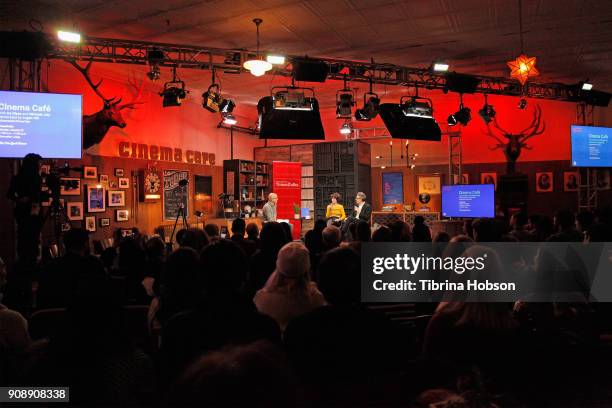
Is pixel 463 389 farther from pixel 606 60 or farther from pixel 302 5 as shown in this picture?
pixel 606 60

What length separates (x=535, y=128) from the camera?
11.4 metres

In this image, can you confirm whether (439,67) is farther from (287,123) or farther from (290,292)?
(290,292)

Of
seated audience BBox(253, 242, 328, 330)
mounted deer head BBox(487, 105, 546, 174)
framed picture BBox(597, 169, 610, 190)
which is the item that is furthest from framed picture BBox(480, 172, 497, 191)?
seated audience BBox(253, 242, 328, 330)

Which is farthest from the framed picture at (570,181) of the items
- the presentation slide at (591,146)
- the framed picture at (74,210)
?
the framed picture at (74,210)

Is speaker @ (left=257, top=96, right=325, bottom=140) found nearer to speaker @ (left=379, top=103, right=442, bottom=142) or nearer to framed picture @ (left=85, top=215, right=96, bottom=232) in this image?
speaker @ (left=379, top=103, right=442, bottom=142)

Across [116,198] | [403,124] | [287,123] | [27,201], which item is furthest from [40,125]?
[403,124]

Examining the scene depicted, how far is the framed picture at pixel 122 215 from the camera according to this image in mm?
8891

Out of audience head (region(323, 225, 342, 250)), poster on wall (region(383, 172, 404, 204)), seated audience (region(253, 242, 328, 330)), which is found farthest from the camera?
poster on wall (region(383, 172, 404, 204))

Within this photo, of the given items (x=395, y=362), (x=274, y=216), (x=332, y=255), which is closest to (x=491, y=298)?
(x=395, y=362)

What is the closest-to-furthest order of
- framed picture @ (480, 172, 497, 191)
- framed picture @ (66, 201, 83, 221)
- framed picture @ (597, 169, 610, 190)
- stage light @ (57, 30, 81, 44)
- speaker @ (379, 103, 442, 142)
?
stage light @ (57, 30, 81, 44)
framed picture @ (66, 201, 83, 221)
speaker @ (379, 103, 442, 142)
framed picture @ (597, 169, 610, 190)
framed picture @ (480, 172, 497, 191)

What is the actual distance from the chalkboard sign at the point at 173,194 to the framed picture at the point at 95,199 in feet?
5.50

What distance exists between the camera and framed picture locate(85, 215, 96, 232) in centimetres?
824

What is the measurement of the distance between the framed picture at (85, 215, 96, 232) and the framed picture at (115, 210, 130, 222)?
53cm

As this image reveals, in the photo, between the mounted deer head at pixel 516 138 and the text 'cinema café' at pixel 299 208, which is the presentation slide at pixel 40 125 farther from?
the mounted deer head at pixel 516 138
